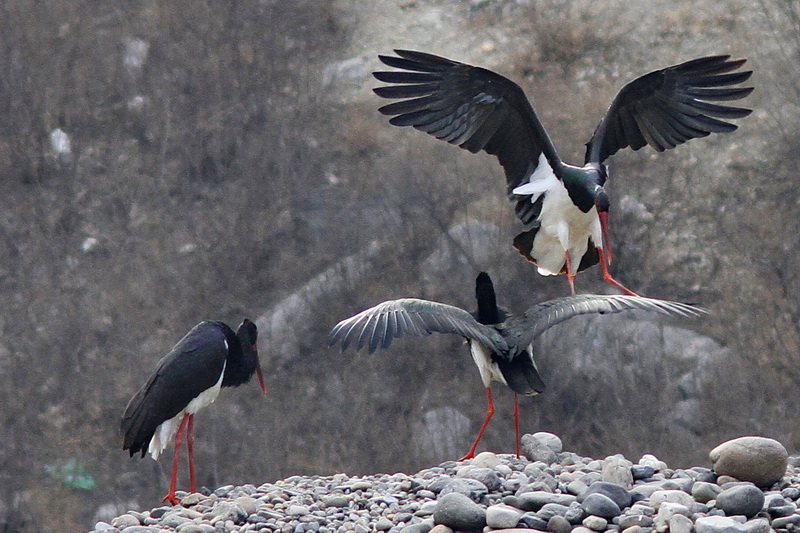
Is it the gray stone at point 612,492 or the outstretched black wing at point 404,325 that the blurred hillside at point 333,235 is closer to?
the outstretched black wing at point 404,325

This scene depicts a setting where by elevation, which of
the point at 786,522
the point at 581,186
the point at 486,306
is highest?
the point at 581,186

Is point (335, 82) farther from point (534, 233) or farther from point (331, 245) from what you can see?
point (534, 233)

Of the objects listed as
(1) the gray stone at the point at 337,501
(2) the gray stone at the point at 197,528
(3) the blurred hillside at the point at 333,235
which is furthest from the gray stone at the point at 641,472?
(3) the blurred hillside at the point at 333,235

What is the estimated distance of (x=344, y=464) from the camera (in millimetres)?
20656

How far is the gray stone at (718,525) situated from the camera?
660 cm

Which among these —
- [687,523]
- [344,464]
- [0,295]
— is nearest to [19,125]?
[0,295]

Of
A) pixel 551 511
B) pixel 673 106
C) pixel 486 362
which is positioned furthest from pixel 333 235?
pixel 551 511

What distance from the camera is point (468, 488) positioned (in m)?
7.78

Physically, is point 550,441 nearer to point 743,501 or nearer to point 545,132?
point 545,132

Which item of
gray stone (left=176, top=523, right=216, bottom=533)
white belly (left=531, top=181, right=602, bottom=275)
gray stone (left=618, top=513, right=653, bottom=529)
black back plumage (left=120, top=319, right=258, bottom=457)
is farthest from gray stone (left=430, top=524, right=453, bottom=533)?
white belly (left=531, top=181, right=602, bottom=275)

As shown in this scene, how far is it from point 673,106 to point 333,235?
13.4 m

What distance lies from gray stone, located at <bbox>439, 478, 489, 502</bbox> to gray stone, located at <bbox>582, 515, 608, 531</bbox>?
80 centimetres

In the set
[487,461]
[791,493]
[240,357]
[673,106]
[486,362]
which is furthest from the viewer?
[673,106]

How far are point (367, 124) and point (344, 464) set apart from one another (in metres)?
7.70
